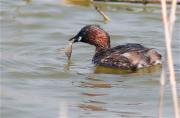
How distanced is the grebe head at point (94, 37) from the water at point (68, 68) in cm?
25

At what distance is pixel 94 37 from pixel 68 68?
1212 mm

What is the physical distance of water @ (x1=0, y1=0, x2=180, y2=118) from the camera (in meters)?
8.64

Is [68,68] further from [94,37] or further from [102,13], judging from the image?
[102,13]

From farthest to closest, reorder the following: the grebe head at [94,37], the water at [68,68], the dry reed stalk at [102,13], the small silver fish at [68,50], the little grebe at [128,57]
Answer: the dry reed stalk at [102,13] < the grebe head at [94,37] < the small silver fish at [68,50] < the little grebe at [128,57] < the water at [68,68]

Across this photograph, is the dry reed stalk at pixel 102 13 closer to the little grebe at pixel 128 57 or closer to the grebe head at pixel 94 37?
the grebe head at pixel 94 37

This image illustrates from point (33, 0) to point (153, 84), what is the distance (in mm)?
5497

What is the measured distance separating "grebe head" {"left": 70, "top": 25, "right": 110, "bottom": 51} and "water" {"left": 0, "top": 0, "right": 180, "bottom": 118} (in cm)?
25

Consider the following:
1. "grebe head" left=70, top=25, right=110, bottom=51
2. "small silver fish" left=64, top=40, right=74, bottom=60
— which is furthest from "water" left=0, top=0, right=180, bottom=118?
"grebe head" left=70, top=25, right=110, bottom=51

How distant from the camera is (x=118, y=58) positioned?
36.6 feet

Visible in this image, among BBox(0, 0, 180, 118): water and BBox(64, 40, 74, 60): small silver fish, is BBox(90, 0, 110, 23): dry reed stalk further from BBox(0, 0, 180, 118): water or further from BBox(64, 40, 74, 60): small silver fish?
BBox(64, 40, 74, 60): small silver fish

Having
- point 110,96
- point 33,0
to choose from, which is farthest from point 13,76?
point 33,0

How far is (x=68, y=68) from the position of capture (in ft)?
35.7

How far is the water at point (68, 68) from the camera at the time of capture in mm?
8637

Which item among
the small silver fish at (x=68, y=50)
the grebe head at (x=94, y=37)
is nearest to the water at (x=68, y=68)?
the small silver fish at (x=68, y=50)
